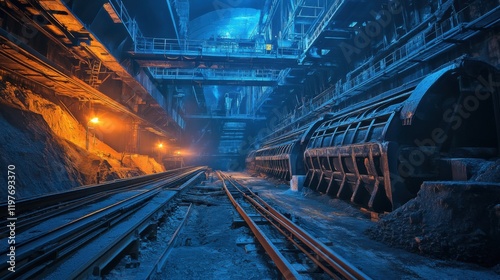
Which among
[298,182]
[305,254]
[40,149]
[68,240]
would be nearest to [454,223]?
[305,254]

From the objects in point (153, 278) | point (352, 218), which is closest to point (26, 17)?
point (153, 278)

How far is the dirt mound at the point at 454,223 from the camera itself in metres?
3.09

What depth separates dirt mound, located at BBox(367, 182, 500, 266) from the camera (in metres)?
3.09

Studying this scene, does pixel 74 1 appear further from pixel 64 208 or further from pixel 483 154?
pixel 483 154

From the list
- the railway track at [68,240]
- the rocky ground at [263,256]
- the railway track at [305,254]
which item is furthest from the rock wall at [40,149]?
the railway track at [305,254]

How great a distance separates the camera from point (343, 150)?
6.84 meters

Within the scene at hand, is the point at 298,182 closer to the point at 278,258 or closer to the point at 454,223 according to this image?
the point at 454,223

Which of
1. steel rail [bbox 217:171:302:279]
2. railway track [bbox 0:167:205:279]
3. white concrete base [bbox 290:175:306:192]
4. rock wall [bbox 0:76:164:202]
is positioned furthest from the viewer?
white concrete base [bbox 290:175:306:192]

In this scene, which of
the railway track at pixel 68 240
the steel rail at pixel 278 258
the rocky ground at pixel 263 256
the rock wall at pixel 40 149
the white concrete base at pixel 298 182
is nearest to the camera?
the railway track at pixel 68 240

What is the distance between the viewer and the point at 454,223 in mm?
3363

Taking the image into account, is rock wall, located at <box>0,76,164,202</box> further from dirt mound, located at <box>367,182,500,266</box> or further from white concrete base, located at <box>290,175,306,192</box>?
dirt mound, located at <box>367,182,500,266</box>

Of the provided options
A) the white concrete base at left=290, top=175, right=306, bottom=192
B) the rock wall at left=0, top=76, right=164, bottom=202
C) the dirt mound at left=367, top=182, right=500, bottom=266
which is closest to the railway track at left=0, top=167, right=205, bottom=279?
the rock wall at left=0, top=76, right=164, bottom=202

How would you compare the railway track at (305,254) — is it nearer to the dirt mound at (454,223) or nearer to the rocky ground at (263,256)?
the rocky ground at (263,256)

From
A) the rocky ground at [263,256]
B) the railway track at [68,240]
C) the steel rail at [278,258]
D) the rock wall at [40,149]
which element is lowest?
the rocky ground at [263,256]
